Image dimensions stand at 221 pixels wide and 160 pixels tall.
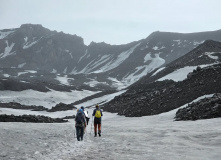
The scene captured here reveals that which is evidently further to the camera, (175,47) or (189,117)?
(175,47)

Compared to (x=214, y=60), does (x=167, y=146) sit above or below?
below

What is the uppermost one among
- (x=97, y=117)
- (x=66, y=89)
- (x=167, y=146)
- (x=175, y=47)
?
(x=175, y=47)

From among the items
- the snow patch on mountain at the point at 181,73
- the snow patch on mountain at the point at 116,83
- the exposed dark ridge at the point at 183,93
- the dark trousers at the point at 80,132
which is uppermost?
the snow patch on mountain at the point at 116,83

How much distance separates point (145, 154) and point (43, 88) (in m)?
88.7

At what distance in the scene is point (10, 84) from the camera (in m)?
92.6

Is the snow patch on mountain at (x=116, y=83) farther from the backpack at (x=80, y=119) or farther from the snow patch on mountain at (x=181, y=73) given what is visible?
the backpack at (x=80, y=119)

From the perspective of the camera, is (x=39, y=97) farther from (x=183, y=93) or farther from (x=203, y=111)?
(x=203, y=111)

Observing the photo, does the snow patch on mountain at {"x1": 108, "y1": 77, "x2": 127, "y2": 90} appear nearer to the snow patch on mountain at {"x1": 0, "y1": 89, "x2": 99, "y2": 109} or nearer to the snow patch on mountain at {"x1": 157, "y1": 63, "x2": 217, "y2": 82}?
the snow patch on mountain at {"x1": 0, "y1": 89, "x2": 99, "y2": 109}

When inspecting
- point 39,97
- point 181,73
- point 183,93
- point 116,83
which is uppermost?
point 116,83

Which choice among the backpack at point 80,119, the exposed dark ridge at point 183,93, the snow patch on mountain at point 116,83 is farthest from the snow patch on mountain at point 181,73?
the snow patch on mountain at point 116,83

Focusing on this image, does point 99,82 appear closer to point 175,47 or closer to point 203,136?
point 175,47

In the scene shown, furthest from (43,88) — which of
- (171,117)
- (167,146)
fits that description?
(167,146)

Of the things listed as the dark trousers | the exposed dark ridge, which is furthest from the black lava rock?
the dark trousers

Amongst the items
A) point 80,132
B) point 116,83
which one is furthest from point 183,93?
point 116,83
